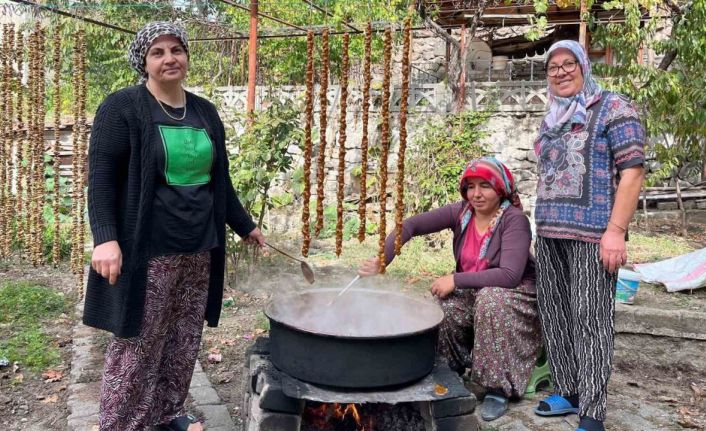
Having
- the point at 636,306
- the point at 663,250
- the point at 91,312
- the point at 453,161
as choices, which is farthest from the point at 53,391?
the point at 663,250

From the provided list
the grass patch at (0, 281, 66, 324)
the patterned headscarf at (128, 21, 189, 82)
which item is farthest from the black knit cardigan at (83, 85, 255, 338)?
the grass patch at (0, 281, 66, 324)

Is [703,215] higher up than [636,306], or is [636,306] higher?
[703,215]

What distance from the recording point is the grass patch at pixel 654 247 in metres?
6.78

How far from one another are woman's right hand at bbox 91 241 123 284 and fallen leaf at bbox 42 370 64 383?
1.86 meters

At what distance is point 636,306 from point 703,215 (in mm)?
7106

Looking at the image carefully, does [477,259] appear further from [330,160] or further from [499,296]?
[330,160]

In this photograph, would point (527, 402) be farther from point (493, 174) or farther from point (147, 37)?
point (147, 37)

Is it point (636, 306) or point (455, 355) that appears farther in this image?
point (636, 306)

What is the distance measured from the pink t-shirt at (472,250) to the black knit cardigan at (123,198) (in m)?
1.80

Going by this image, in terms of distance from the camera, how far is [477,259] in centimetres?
329

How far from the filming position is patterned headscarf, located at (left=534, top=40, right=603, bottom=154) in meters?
2.72

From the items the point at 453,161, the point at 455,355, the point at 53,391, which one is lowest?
the point at 53,391

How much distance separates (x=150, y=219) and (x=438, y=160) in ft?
21.2

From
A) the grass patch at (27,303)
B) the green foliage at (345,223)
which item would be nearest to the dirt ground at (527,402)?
the grass patch at (27,303)
